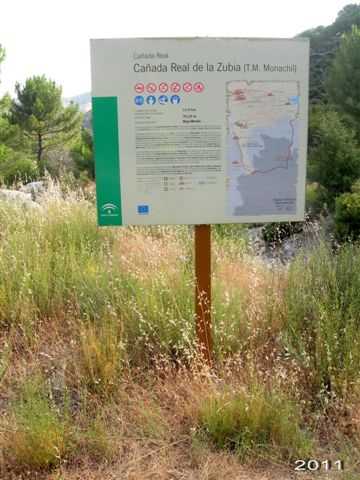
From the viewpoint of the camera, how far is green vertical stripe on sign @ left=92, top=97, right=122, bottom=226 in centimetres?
254

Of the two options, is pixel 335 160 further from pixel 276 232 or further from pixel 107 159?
pixel 107 159

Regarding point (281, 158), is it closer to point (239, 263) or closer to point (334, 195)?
point (239, 263)

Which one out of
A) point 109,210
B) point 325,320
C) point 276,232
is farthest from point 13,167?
point 325,320

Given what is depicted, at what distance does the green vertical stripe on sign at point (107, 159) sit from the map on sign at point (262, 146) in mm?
652

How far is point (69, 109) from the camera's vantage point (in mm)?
26172

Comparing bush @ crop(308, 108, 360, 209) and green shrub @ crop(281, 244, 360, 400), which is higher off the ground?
bush @ crop(308, 108, 360, 209)

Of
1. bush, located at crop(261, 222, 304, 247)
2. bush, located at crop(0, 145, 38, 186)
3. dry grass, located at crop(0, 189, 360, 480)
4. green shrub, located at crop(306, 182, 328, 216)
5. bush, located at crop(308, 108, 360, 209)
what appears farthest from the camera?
bush, located at crop(0, 145, 38, 186)

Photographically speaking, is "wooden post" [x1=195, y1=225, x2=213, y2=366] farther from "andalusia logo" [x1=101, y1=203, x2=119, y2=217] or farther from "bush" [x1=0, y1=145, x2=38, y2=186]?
"bush" [x1=0, y1=145, x2=38, y2=186]

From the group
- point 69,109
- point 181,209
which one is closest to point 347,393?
point 181,209

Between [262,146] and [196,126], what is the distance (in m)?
0.41

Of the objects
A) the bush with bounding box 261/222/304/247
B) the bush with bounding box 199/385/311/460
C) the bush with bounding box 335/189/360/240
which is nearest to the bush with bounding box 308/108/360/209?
the bush with bounding box 261/222/304/247

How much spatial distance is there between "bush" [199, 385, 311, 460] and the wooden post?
53 centimetres

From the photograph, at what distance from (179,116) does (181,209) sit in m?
0.53

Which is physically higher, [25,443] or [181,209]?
[181,209]
